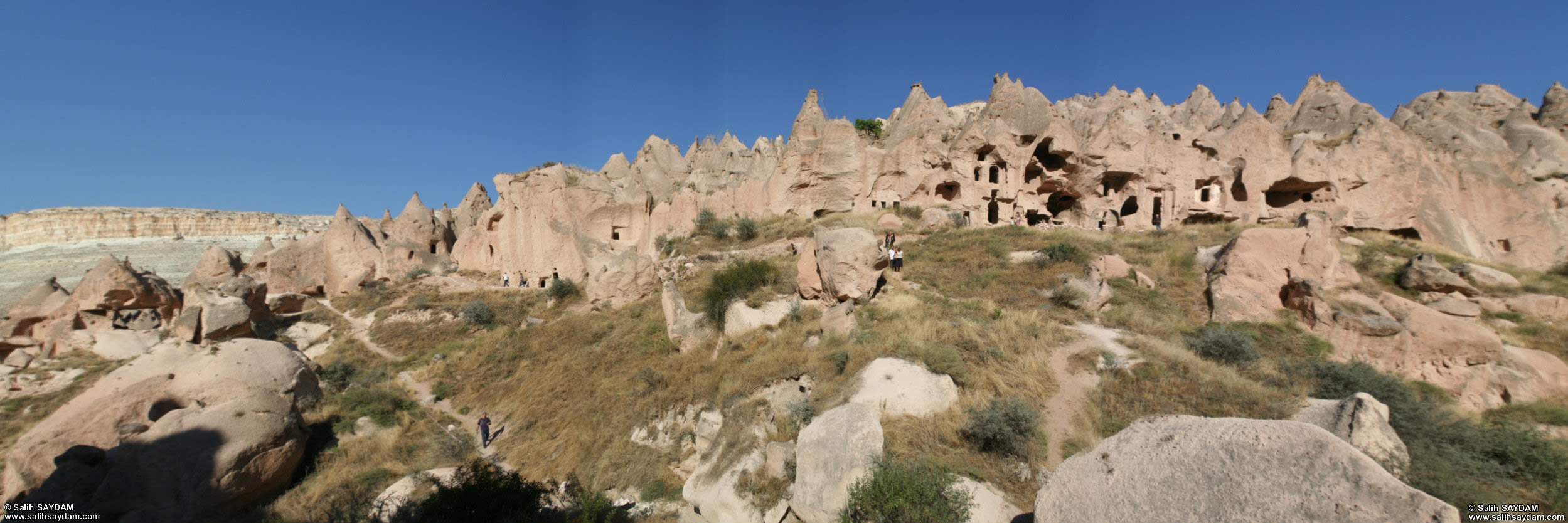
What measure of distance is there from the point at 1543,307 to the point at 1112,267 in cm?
741

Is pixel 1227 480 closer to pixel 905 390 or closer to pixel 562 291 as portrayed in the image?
pixel 905 390

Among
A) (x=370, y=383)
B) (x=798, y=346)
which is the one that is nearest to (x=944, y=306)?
(x=798, y=346)

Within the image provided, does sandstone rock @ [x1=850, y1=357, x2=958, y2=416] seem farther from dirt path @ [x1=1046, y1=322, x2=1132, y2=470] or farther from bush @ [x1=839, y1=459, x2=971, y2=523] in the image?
bush @ [x1=839, y1=459, x2=971, y2=523]

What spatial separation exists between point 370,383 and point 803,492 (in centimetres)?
1165

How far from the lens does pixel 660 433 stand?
812 cm

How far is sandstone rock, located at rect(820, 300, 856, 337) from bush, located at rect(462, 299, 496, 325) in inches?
487

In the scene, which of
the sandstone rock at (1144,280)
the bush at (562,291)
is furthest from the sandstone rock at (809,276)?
the bush at (562,291)

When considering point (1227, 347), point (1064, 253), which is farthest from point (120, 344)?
point (1227, 347)

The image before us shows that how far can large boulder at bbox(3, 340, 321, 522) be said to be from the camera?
5797mm

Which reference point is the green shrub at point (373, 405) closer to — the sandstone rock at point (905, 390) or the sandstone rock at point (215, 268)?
the sandstone rock at point (905, 390)

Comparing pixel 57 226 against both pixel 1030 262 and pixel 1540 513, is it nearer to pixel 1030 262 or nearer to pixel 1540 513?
pixel 1030 262

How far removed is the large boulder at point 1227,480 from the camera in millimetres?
2203

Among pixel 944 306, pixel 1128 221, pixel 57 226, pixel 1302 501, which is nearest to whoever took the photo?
pixel 1302 501

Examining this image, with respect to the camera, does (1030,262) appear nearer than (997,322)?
No
